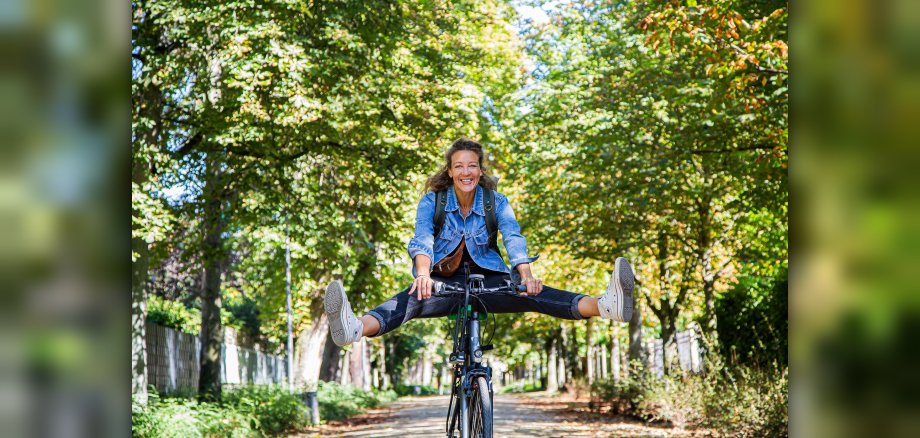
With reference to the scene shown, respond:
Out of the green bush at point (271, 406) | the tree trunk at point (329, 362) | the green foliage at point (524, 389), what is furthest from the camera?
the green foliage at point (524, 389)

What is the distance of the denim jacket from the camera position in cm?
570

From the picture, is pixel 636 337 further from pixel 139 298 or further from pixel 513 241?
pixel 513 241

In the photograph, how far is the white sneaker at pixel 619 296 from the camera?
5055 millimetres

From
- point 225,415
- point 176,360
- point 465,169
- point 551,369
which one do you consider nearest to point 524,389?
point 551,369

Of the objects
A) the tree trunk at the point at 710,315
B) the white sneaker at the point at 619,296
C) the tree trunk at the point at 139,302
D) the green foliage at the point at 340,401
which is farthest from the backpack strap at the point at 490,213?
the green foliage at the point at 340,401

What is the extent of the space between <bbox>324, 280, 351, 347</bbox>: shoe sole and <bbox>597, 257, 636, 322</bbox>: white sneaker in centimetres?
137

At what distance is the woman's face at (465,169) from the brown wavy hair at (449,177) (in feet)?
0.19

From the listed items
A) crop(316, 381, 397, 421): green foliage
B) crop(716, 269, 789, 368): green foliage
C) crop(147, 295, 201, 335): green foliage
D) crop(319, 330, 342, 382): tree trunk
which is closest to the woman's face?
crop(716, 269, 789, 368): green foliage

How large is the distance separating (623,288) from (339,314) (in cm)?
150

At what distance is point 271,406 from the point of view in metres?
18.2

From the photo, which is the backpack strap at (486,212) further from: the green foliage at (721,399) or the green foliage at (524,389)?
the green foliage at (524,389)

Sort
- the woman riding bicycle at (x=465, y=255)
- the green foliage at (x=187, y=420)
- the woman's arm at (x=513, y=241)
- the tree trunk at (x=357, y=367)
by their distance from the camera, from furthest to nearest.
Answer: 1. the tree trunk at (x=357, y=367)
2. the green foliage at (x=187, y=420)
3. the woman's arm at (x=513, y=241)
4. the woman riding bicycle at (x=465, y=255)

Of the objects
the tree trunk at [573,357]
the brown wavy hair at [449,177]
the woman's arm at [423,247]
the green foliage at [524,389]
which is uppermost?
the brown wavy hair at [449,177]
